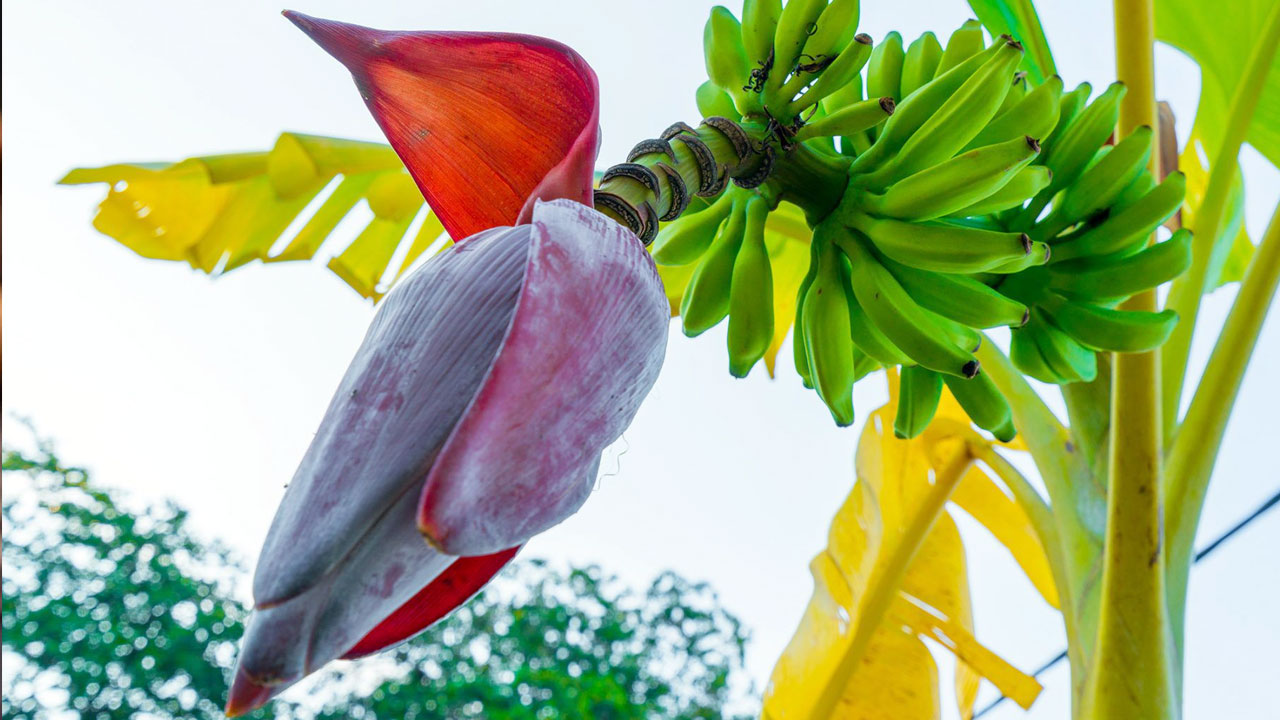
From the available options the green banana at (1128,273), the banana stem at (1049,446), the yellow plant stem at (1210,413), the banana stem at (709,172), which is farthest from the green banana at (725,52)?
the yellow plant stem at (1210,413)

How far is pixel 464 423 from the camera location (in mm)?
181

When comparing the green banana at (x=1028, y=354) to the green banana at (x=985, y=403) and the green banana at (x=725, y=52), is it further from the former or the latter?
the green banana at (x=725, y=52)

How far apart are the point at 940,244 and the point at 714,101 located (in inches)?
7.0

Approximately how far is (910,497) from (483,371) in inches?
31.8

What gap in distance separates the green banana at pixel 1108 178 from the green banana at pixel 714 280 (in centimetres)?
20

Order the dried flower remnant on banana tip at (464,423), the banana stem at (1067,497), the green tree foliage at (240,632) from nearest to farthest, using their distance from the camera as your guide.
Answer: the dried flower remnant on banana tip at (464,423)
the banana stem at (1067,497)
the green tree foliage at (240,632)

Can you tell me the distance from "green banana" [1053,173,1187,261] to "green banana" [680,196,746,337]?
0.20m

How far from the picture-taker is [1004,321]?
0.42 m

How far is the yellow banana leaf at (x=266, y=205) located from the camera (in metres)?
0.90

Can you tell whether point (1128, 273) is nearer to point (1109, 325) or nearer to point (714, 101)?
point (1109, 325)

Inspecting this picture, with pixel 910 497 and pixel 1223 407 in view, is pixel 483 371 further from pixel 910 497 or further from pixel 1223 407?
pixel 910 497

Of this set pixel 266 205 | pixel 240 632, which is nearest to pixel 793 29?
pixel 266 205

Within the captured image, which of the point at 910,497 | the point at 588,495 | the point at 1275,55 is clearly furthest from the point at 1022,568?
Answer: the point at 588,495

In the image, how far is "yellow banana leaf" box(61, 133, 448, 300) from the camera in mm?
898
